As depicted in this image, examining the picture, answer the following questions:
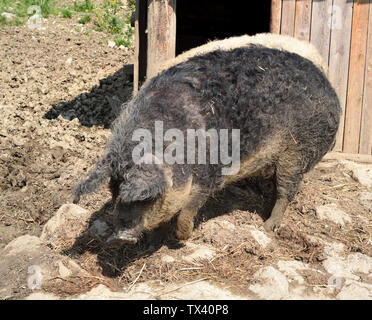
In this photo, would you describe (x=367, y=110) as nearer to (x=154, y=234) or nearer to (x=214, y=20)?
(x=154, y=234)

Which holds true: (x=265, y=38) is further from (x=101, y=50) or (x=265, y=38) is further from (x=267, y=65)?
(x=101, y=50)

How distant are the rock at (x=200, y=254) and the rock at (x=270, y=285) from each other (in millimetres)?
450

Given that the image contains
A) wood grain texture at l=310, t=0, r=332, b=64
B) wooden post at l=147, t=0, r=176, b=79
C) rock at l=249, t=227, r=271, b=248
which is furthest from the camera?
wood grain texture at l=310, t=0, r=332, b=64

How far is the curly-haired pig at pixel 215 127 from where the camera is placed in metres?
3.29

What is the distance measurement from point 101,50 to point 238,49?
4941mm

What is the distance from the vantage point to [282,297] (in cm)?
333

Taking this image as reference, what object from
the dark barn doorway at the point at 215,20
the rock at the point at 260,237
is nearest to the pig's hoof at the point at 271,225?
the rock at the point at 260,237

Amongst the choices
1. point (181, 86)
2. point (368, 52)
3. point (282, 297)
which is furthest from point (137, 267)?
point (368, 52)

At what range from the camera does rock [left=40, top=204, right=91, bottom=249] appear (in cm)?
402

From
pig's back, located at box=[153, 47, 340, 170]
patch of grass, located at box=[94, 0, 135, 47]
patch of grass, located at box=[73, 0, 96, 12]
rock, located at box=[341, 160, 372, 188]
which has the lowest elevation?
rock, located at box=[341, 160, 372, 188]

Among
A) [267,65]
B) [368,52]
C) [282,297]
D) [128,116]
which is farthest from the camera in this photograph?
[368,52]

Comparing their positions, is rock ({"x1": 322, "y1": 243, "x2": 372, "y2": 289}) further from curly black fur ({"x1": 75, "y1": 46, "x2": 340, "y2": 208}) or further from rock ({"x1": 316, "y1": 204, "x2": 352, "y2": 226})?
curly black fur ({"x1": 75, "y1": 46, "x2": 340, "y2": 208})

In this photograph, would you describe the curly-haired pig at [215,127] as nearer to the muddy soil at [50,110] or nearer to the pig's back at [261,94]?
the pig's back at [261,94]
